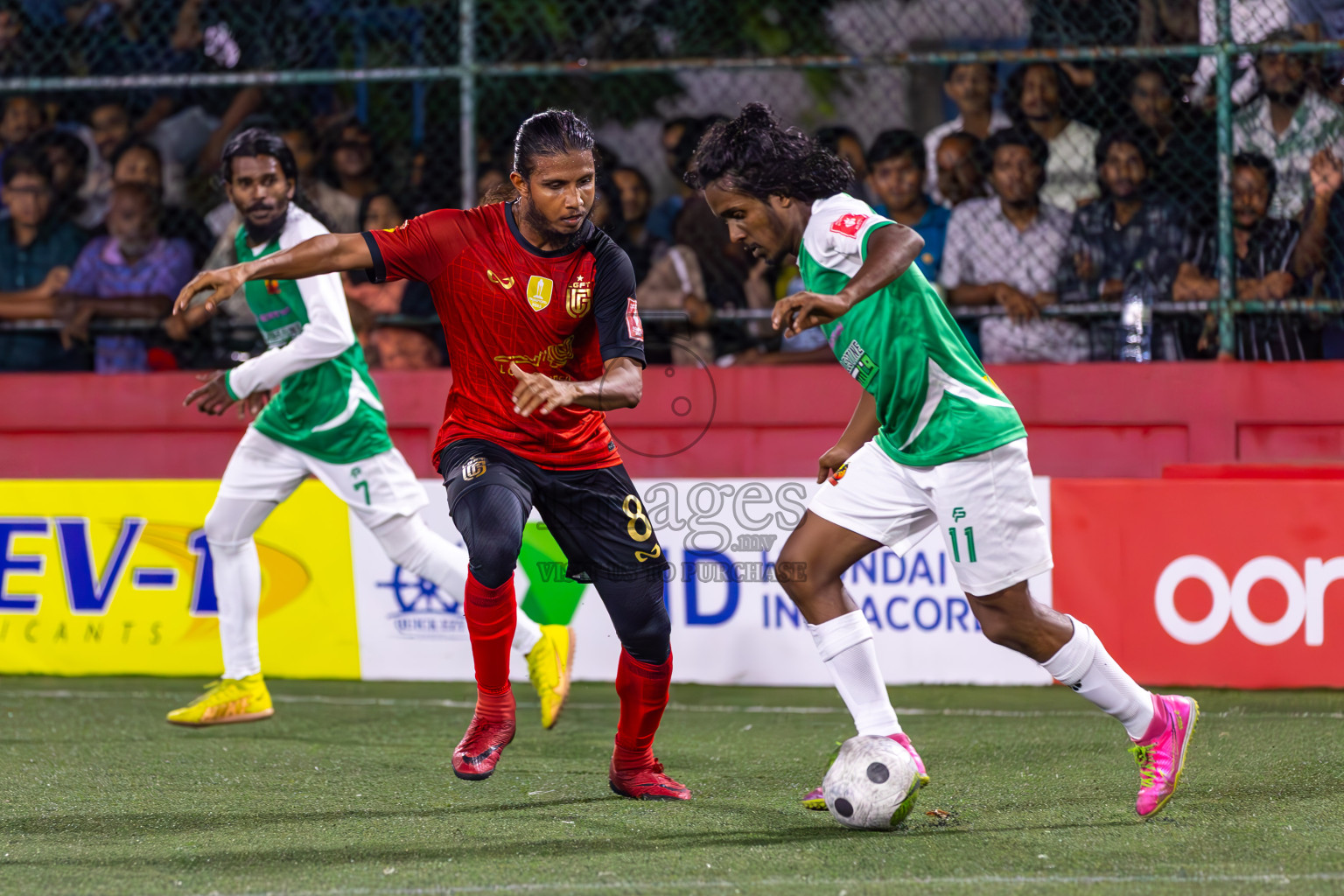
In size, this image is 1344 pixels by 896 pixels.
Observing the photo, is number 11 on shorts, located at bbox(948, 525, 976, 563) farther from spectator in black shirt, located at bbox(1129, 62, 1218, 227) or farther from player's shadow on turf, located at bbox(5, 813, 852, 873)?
spectator in black shirt, located at bbox(1129, 62, 1218, 227)

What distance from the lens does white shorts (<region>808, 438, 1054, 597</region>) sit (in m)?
3.94

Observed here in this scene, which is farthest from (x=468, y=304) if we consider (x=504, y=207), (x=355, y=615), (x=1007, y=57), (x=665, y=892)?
(x=1007, y=57)

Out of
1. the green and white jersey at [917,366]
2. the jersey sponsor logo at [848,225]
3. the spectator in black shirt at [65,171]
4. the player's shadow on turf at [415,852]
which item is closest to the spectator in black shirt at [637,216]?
the spectator in black shirt at [65,171]

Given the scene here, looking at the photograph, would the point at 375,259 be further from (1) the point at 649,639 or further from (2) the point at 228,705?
(2) the point at 228,705

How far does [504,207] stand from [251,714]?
2567 mm

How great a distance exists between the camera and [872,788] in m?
3.85

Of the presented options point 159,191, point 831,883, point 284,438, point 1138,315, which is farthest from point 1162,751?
point 159,191

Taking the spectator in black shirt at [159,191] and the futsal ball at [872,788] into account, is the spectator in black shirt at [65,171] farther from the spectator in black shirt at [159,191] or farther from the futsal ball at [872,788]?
the futsal ball at [872,788]

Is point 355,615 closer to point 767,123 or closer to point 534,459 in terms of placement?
point 534,459

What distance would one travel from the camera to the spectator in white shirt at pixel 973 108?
780 cm

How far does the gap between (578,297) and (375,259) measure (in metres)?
0.56

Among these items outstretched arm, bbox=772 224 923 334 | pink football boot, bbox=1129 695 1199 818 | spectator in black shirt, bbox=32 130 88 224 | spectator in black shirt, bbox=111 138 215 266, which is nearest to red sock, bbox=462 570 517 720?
outstretched arm, bbox=772 224 923 334

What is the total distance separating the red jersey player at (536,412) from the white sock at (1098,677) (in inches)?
44.1

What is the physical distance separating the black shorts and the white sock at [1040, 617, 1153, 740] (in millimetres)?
1141
